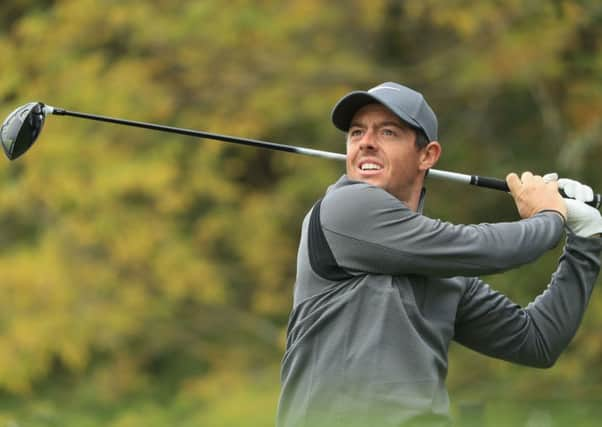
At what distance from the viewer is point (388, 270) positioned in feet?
11.6

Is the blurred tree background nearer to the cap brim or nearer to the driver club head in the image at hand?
the driver club head

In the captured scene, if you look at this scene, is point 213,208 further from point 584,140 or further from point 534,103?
point 584,140

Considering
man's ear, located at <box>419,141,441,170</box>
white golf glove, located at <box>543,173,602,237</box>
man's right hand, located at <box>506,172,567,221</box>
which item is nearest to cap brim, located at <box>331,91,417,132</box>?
man's ear, located at <box>419,141,441,170</box>

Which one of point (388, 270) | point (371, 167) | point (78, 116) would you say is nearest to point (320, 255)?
A: point (388, 270)

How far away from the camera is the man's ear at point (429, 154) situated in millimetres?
3879

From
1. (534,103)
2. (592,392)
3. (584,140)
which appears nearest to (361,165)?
(584,140)

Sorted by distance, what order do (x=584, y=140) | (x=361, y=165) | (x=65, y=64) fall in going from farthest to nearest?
(x=65, y=64), (x=584, y=140), (x=361, y=165)

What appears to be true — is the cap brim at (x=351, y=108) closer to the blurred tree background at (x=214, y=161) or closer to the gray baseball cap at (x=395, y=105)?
the gray baseball cap at (x=395, y=105)

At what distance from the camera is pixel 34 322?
37.9ft

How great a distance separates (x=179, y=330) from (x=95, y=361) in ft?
3.60

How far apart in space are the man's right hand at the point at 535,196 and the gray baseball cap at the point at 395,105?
332mm

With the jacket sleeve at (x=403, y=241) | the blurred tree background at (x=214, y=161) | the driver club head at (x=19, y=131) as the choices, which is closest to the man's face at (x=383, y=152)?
the jacket sleeve at (x=403, y=241)

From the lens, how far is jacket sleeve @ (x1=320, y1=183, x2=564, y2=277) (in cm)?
355

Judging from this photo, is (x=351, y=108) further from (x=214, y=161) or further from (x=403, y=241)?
(x=214, y=161)
